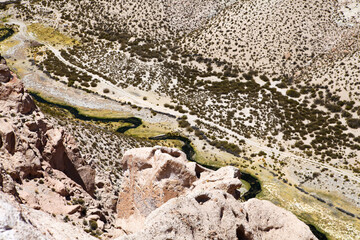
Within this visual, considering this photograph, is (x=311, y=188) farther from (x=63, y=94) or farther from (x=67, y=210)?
(x=63, y=94)

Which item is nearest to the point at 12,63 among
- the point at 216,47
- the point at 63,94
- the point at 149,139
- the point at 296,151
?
the point at 63,94

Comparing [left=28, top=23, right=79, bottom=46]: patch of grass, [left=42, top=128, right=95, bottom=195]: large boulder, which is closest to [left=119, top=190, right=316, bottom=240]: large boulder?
[left=42, top=128, right=95, bottom=195]: large boulder

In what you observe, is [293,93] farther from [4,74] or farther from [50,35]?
[50,35]

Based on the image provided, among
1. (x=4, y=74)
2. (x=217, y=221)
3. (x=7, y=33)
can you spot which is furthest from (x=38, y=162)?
(x=7, y=33)

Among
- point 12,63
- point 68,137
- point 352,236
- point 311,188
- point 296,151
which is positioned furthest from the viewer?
point 12,63

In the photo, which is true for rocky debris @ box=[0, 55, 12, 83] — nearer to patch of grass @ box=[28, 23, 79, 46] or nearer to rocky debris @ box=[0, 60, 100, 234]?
rocky debris @ box=[0, 60, 100, 234]

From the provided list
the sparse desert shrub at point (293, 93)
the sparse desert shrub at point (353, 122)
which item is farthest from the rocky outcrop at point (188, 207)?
the sparse desert shrub at point (293, 93)

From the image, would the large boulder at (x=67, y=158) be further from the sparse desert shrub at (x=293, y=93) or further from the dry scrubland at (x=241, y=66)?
the sparse desert shrub at (x=293, y=93)

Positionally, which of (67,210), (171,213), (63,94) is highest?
(171,213)
